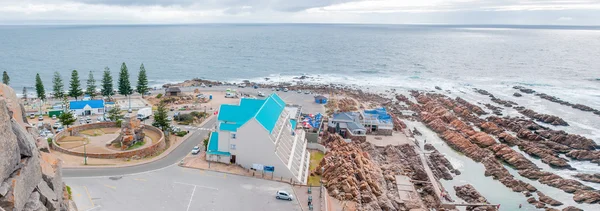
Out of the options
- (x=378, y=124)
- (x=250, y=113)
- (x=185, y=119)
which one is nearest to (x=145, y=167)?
(x=250, y=113)

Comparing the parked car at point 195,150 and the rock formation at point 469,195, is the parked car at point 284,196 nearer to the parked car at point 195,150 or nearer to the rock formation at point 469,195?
the parked car at point 195,150

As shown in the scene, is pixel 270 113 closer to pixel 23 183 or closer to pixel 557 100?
pixel 23 183

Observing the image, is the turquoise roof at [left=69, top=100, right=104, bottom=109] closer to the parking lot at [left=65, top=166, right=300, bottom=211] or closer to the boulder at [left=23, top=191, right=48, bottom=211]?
the parking lot at [left=65, top=166, right=300, bottom=211]

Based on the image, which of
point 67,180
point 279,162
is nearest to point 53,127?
point 67,180

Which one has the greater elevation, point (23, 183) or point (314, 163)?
point (23, 183)

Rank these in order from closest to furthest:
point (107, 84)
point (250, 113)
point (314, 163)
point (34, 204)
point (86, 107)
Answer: point (34, 204) < point (250, 113) < point (314, 163) < point (86, 107) < point (107, 84)

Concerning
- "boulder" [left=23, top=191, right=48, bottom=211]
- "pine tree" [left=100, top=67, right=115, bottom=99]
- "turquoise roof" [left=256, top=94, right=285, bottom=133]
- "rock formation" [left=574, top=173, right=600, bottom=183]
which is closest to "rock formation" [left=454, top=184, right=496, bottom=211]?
"rock formation" [left=574, top=173, right=600, bottom=183]

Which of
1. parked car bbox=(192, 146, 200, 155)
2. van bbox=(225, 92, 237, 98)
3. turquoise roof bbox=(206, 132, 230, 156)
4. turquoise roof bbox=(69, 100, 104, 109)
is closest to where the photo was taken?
turquoise roof bbox=(206, 132, 230, 156)
